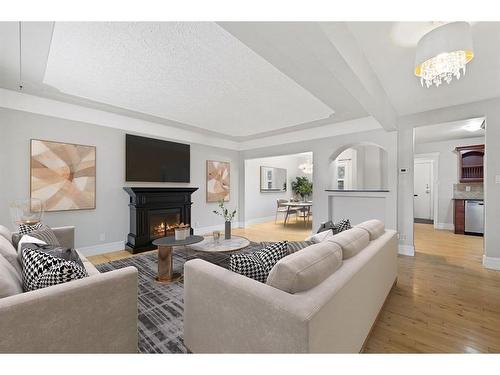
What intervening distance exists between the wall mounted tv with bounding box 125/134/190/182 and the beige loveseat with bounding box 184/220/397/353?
11.4ft

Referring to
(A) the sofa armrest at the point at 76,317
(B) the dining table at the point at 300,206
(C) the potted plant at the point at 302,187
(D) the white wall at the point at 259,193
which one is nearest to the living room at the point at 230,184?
(A) the sofa armrest at the point at 76,317

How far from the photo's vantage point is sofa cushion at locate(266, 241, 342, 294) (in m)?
1.06

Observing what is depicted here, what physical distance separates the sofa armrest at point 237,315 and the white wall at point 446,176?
7.18m

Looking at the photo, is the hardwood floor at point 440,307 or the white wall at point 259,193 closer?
the hardwood floor at point 440,307

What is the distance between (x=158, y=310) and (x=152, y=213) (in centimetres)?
251

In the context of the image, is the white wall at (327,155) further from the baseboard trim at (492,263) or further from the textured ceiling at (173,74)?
the baseboard trim at (492,263)

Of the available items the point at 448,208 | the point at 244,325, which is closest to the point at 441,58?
the point at 244,325

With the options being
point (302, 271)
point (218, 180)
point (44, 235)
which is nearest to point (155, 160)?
point (218, 180)

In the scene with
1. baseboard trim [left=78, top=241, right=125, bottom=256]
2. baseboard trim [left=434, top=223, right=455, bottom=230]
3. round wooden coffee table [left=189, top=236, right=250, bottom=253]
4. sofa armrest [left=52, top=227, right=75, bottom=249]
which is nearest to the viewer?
sofa armrest [left=52, top=227, right=75, bottom=249]

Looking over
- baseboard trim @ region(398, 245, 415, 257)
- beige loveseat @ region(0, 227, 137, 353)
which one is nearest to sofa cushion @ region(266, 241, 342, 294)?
beige loveseat @ region(0, 227, 137, 353)

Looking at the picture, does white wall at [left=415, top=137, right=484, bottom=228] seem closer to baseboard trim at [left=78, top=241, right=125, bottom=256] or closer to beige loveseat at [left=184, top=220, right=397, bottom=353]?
beige loveseat at [left=184, top=220, right=397, bottom=353]

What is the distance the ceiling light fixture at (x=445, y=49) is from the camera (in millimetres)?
1664

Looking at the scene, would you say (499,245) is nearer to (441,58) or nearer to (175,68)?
(441,58)

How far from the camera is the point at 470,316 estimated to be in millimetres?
1986
